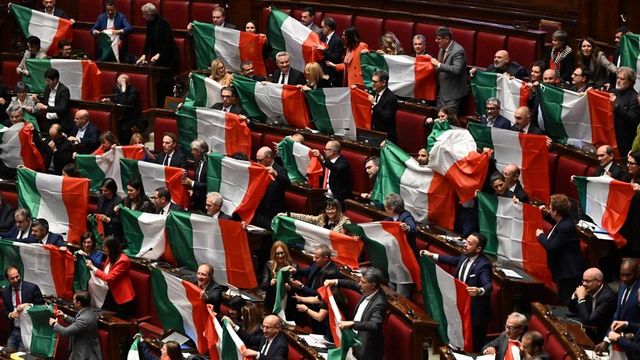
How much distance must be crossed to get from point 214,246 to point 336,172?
3.17 feet

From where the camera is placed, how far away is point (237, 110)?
33.5ft

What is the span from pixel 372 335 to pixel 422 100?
3252 millimetres

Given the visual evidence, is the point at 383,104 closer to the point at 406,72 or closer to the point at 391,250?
the point at 406,72

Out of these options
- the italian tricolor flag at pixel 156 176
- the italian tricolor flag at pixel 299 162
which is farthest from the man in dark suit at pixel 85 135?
the italian tricolor flag at pixel 299 162

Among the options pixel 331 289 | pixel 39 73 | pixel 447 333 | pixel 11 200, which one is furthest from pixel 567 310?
pixel 39 73

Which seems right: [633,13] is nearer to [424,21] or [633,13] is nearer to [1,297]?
[424,21]

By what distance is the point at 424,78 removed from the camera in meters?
10.0

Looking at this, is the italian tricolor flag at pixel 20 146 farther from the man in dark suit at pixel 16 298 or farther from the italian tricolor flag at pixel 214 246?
the italian tricolor flag at pixel 214 246

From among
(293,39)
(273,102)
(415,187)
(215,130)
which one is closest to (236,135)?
(215,130)

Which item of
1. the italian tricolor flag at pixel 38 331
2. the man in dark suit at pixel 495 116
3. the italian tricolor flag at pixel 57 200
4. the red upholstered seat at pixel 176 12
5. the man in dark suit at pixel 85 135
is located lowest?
the italian tricolor flag at pixel 38 331

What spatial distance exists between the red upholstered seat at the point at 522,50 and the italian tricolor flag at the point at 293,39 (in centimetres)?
146

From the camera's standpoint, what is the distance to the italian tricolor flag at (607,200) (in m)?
7.86

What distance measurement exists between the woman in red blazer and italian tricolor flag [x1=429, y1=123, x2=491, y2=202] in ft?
6.64

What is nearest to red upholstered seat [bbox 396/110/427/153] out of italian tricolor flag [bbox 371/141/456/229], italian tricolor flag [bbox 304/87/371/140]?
italian tricolor flag [bbox 304/87/371/140]
